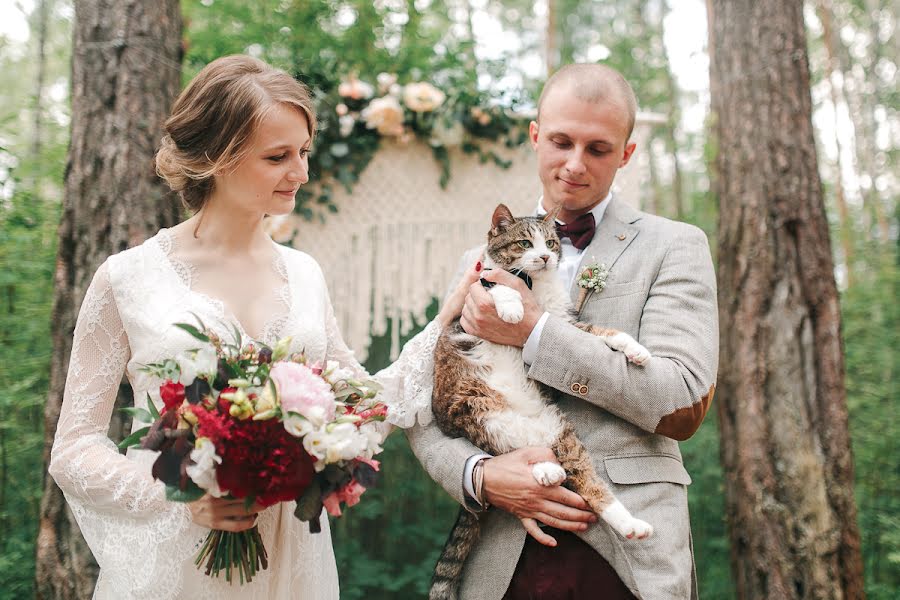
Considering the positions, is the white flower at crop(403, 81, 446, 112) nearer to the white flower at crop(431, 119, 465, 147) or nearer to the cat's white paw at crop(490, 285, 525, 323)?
the white flower at crop(431, 119, 465, 147)

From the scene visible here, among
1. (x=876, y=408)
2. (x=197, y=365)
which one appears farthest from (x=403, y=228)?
(x=876, y=408)

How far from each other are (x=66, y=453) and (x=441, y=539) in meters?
3.14

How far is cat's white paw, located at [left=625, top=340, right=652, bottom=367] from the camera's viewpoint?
1831 millimetres

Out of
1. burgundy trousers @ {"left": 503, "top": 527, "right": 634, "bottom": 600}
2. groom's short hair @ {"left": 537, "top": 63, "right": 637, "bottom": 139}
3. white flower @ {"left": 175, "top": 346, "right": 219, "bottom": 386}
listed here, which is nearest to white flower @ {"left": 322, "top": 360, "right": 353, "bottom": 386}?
white flower @ {"left": 175, "top": 346, "right": 219, "bottom": 386}

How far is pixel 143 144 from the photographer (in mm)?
2988

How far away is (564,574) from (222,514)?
1033mm

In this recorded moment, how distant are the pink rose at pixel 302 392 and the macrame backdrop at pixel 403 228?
9.38 ft

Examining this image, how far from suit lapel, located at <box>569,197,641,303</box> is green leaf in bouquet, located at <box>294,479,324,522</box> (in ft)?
3.54

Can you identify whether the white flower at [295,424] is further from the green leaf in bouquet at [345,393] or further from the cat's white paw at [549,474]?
the cat's white paw at [549,474]

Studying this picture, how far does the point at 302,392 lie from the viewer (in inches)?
59.7

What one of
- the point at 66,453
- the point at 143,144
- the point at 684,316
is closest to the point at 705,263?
the point at 684,316

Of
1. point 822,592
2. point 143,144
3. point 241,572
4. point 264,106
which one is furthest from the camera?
point 822,592

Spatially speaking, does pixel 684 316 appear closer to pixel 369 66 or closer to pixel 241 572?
pixel 241 572

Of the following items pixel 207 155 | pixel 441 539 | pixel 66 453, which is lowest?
pixel 441 539
